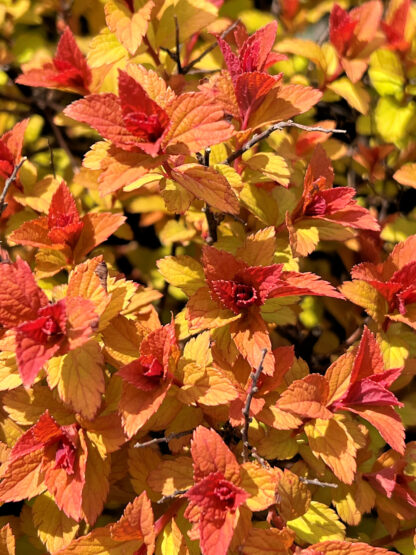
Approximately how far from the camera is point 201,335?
43.3 inches

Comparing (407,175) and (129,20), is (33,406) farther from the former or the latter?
(407,175)

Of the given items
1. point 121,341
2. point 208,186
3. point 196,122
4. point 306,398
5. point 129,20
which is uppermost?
point 129,20

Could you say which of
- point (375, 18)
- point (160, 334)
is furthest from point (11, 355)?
point (375, 18)

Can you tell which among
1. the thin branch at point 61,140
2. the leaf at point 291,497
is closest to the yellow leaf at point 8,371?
the leaf at point 291,497

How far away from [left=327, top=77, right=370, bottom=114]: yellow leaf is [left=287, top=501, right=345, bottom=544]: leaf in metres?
0.99

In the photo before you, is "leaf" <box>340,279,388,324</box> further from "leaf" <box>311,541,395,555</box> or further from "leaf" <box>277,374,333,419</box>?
"leaf" <box>311,541,395,555</box>

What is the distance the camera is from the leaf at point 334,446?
0.99 meters

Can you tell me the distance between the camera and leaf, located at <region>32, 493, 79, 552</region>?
1037 mm

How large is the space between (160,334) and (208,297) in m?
0.15

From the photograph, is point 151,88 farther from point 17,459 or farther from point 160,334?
point 17,459

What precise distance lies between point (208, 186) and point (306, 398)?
0.44 m

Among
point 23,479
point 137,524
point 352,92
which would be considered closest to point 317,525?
point 137,524

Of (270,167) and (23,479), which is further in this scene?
(270,167)

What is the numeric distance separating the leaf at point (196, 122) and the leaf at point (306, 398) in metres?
0.48
